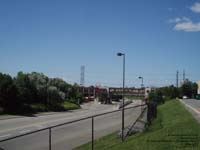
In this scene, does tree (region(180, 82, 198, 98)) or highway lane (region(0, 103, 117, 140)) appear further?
tree (region(180, 82, 198, 98))

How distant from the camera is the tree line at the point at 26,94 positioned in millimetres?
47562

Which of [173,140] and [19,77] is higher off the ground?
[19,77]

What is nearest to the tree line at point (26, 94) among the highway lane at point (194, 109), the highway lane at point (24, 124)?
the highway lane at point (24, 124)

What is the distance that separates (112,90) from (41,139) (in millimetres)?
160687

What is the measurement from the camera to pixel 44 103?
61.9 meters

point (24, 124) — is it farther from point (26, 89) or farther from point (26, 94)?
point (26, 89)

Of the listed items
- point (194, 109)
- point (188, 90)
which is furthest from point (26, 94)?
point (188, 90)

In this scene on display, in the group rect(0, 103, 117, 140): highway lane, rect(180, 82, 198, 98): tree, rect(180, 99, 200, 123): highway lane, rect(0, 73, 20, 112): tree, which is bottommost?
rect(0, 103, 117, 140): highway lane

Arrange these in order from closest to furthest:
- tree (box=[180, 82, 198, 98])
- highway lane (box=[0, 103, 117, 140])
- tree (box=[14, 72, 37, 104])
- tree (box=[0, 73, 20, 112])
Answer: highway lane (box=[0, 103, 117, 140])
tree (box=[0, 73, 20, 112])
tree (box=[14, 72, 37, 104])
tree (box=[180, 82, 198, 98])

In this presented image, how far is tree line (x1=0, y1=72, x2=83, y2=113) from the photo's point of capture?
47562mm

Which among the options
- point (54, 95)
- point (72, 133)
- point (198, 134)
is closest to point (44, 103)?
point (54, 95)

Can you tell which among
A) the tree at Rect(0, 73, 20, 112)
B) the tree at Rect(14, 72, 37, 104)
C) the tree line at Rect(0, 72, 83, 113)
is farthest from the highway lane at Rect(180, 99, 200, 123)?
the tree at Rect(14, 72, 37, 104)

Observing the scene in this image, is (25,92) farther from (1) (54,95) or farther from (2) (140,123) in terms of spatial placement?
(2) (140,123)

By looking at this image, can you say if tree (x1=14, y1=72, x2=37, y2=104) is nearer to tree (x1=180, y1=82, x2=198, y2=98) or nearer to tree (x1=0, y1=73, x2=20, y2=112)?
tree (x1=0, y1=73, x2=20, y2=112)
